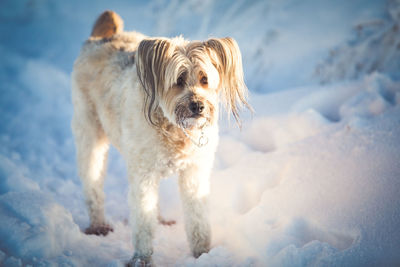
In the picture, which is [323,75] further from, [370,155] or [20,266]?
[20,266]

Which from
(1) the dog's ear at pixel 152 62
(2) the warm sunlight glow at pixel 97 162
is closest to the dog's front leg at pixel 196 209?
(1) the dog's ear at pixel 152 62

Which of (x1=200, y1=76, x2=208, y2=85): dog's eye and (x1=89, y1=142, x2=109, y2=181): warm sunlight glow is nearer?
(x1=200, y1=76, x2=208, y2=85): dog's eye

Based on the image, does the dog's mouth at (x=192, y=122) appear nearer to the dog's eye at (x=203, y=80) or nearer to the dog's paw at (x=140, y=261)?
the dog's eye at (x=203, y=80)

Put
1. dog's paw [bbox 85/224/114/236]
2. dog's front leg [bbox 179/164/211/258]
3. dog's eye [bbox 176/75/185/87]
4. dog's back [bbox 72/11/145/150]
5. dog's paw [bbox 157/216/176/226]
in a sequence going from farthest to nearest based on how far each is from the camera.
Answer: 1. dog's paw [bbox 157/216/176/226]
2. dog's paw [bbox 85/224/114/236]
3. dog's back [bbox 72/11/145/150]
4. dog's front leg [bbox 179/164/211/258]
5. dog's eye [bbox 176/75/185/87]

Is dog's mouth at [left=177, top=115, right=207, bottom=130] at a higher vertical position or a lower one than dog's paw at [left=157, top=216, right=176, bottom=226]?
higher

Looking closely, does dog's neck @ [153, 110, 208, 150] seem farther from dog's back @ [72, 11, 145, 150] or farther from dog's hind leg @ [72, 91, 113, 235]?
dog's hind leg @ [72, 91, 113, 235]

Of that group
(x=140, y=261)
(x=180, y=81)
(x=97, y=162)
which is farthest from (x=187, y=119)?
(x=97, y=162)

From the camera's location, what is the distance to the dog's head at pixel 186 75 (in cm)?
199

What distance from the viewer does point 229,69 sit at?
217 centimetres

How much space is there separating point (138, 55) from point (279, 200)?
6.23ft

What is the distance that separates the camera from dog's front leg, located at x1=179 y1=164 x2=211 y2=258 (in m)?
2.49

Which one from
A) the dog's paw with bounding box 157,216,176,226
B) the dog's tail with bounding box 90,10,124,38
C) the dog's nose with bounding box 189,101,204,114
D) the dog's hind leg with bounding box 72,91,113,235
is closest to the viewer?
the dog's nose with bounding box 189,101,204,114

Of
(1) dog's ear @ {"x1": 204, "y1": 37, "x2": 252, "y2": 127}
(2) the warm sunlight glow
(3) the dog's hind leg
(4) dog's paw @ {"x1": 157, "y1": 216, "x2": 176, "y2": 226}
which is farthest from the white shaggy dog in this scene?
(4) dog's paw @ {"x1": 157, "y1": 216, "x2": 176, "y2": 226}

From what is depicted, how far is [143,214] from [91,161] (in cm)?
116
